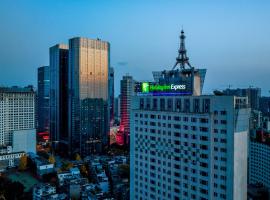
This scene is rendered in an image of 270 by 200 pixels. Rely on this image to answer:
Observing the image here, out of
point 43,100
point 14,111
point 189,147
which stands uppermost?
point 43,100

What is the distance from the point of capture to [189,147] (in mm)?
19188

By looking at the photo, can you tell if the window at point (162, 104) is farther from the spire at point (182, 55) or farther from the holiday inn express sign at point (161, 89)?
the spire at point (182, 55)

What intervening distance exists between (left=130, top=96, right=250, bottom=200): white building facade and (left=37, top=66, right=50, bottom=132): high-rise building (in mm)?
73744

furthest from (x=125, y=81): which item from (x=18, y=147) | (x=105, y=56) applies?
(x=18, y=147)

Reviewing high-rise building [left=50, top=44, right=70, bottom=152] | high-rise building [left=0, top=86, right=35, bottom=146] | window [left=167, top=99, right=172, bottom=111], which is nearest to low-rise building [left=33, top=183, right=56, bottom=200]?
window [left=167, top=99, right=172, bottom=111]

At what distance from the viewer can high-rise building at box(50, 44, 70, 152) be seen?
71400 millimetres

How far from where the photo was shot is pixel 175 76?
21297 mm

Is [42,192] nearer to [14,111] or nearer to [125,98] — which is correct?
[14,111]

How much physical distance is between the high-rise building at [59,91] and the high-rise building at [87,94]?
546cm

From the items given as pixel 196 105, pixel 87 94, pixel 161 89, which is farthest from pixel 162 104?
pixel 87 94

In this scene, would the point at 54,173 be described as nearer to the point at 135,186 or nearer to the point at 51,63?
the point at 135,186

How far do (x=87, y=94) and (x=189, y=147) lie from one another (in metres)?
49.5

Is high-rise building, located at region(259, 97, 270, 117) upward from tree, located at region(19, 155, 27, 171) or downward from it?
upward

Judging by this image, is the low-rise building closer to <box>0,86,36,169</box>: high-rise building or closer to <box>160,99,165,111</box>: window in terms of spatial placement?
<box>160,99,165,111</box>: window
